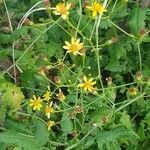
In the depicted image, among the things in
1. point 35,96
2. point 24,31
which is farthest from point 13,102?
point 24,31

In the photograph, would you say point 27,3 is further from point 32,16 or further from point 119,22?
point 119,22

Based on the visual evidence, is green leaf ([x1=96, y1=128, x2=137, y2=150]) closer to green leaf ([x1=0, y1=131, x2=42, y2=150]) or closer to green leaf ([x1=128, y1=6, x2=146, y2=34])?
green leaf ([x1=0, y1=131, x2=42, y2=150])

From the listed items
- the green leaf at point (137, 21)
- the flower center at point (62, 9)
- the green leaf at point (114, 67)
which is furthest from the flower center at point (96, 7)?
the green leaf at point (114, 67)

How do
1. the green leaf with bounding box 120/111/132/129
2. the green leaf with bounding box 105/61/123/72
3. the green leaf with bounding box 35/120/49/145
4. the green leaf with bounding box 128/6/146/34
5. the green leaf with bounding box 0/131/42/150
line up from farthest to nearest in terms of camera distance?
the green leaf with bounding box 105/61/123/72 < the green leaf with bounding box 128/6/146/34 < the green leaf with bounding box 120/111/132/129 < the green leaf with bounding box 35/120/49/145 < the green leaf with bounding box 0/131/42/150

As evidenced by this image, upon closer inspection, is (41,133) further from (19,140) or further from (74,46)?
(74,46)

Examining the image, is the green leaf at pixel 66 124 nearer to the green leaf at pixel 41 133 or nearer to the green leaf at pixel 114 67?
the green leaf at pixel 41 133

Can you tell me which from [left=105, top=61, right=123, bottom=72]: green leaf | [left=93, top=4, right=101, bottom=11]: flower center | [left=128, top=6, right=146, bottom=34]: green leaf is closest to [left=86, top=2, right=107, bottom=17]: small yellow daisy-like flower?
[left=93, top=4, right=101, bottom=11]: flower center

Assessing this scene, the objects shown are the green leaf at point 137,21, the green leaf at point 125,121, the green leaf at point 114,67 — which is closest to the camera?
the green leaf at point 125,121

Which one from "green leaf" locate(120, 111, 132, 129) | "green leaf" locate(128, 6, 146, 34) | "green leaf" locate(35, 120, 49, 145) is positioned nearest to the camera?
"green leaf" locate(35, 120, 49, 145)
